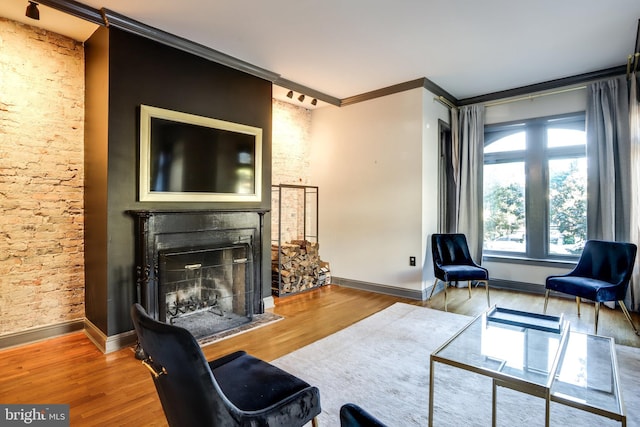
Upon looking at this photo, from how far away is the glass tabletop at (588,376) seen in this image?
5.06ft

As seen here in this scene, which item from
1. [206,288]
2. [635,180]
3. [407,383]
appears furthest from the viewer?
[635,180]

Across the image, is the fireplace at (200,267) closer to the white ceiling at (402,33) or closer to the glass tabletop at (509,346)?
the white ceiling at (402,33)

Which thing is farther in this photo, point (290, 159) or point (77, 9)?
point (290, 159)

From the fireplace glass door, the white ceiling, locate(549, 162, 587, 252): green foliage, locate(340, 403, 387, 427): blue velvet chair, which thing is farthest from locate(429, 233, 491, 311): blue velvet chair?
locate(340, 403, 387, 427): blue velvet chair

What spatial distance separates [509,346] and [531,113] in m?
4.00

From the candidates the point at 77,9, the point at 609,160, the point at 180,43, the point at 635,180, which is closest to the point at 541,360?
the point at 635,180

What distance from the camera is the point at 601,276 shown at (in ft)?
12.3

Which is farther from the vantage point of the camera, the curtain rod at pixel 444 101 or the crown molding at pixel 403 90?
the curtain rod at pixel 444 101

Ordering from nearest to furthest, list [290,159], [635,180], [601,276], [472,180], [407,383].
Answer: [407,383] < [601,276] < [635,180] < [472,180] < [290,159]

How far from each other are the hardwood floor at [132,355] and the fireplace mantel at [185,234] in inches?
21.2

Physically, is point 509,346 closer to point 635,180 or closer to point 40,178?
point 635,180

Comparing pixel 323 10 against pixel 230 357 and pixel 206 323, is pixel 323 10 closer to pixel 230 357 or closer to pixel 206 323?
pixel 230 357

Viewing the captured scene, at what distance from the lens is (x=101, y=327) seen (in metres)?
3.03

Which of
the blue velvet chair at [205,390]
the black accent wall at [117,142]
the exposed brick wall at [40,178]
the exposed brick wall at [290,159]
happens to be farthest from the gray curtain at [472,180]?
the exposed brick wall at [40,178]
